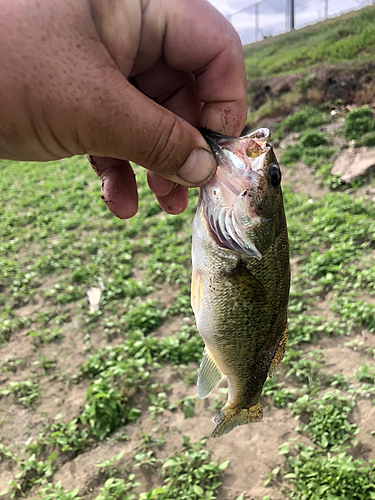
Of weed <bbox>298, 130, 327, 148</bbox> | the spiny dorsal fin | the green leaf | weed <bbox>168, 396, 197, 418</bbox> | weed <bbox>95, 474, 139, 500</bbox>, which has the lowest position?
the green leaf

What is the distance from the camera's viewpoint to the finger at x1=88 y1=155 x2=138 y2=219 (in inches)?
89.4

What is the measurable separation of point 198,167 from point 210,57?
26.5 inches

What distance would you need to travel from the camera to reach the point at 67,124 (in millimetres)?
1283

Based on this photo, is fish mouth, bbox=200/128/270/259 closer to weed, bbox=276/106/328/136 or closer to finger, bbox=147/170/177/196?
finger, bbox=147/170/177/196

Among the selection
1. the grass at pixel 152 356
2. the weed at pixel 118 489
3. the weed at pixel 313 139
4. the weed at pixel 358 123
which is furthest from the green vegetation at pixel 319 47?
the weed at pixel 118 489

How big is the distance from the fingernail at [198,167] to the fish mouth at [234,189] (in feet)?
0.22

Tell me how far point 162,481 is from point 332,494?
1.23 metres

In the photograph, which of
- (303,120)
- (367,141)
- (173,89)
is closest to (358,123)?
(367,141)

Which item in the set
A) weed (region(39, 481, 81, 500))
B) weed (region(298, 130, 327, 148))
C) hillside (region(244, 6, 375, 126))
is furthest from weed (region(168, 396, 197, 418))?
hillside (region(244, 6, 375, 126))

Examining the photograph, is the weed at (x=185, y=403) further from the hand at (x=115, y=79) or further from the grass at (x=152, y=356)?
the hand at (x=115, y=79)

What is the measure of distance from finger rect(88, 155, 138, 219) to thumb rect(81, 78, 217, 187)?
67cm

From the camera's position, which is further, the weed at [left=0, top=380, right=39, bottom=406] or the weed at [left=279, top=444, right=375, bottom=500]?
the weed at [left=0, top=380, right=39, bottom=406]

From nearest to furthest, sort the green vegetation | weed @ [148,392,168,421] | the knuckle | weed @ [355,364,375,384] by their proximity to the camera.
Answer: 1. the knuckle
2. weed @ [355,364,375,384]
3. weed @ [148,392,168,421]
4. the green vegetation

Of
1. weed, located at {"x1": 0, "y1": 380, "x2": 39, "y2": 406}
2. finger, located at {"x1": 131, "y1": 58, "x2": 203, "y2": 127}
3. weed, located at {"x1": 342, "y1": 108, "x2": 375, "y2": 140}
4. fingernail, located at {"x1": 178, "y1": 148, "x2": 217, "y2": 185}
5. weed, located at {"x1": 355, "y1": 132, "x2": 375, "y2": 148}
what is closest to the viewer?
fingernail, located at {"x1": 178, "y1": 148, "x2": 217, "y2": 185}
